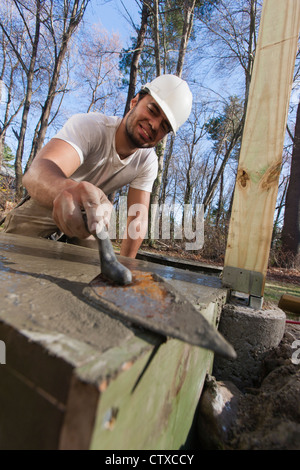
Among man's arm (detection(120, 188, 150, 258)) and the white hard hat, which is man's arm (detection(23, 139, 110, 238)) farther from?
man's arm (detection(120, 188, 150, 258))

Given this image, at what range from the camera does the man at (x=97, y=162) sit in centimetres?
121

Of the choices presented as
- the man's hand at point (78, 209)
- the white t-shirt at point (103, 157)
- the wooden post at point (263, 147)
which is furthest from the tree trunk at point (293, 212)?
the man's hand at point (78, 209)

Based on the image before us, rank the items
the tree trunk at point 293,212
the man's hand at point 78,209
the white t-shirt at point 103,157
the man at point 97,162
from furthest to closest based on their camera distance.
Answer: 1. the tree trunk at point 293,212
2. the white t-shirt at point 103,157
3. the man at point 97,162
4. the man's hand at point 78,209

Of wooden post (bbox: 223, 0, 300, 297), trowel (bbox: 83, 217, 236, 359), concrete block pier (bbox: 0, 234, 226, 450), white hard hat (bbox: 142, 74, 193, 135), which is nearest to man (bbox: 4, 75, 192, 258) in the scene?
white hard hat (bbox: 142, 74, 193, 135)

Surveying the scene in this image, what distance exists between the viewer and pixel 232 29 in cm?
988

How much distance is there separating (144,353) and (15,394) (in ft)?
1.08

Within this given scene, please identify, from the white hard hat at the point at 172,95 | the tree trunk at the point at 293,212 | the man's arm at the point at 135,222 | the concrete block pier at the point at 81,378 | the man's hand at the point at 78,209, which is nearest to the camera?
the concrete block pier at the point at 81,378

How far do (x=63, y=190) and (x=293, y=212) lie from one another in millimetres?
8649

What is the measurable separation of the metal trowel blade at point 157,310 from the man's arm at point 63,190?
12.0 inches

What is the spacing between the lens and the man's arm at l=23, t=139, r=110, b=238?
1152 millimetres

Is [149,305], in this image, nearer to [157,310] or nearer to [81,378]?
[157,310]

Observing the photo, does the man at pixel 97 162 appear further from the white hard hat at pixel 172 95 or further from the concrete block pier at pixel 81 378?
the concrete block pier at pixel 81 378

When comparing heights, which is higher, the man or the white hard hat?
the white hard hat
